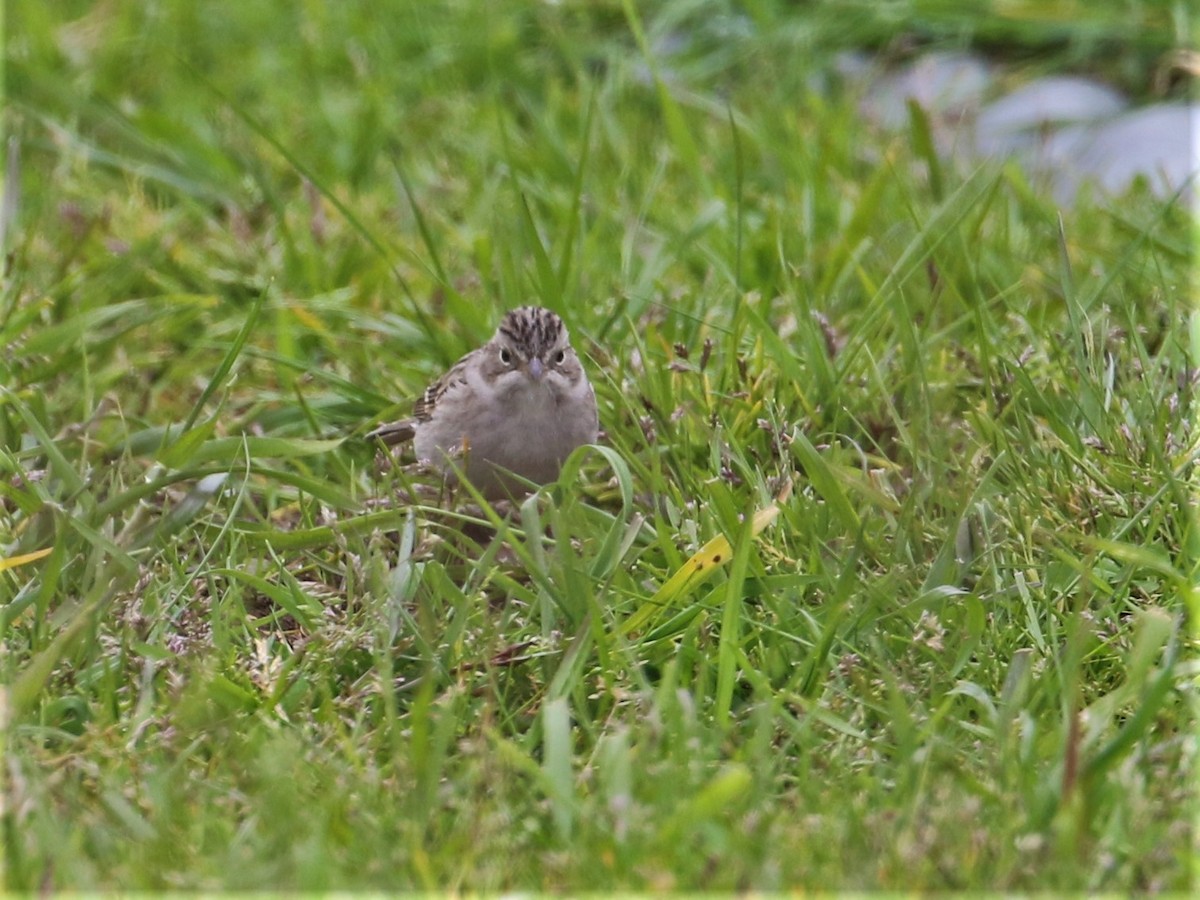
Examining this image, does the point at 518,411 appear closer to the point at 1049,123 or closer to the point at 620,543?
the point at 620,543

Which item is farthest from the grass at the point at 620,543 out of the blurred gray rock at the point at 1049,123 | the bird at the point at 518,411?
the blurred gray rock at the point at 1049,123

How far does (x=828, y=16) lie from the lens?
331 inches

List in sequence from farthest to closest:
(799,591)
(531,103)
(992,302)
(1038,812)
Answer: (531,103)
(992,302)
(799,591)
(1038,812)

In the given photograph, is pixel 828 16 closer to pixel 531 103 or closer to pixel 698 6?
pixel 698 6

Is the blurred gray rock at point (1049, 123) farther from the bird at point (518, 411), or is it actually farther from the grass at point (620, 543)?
the bird at point (518, 411)

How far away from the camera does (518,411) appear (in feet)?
16.5

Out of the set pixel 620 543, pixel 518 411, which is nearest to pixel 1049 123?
pixel 518 411

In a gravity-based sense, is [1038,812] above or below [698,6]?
below

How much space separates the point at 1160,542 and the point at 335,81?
5.53m

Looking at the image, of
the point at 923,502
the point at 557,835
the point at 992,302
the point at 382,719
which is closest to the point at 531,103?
the point at 992,302

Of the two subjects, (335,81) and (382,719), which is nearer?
(382,719)

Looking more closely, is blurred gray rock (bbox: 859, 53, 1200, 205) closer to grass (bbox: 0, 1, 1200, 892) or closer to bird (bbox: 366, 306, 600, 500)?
grass (bbox: 0, 1, 1200, 892)

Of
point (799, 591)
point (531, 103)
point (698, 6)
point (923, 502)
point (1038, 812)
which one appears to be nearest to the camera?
point (1038, 812)

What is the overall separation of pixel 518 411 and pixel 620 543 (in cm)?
92
